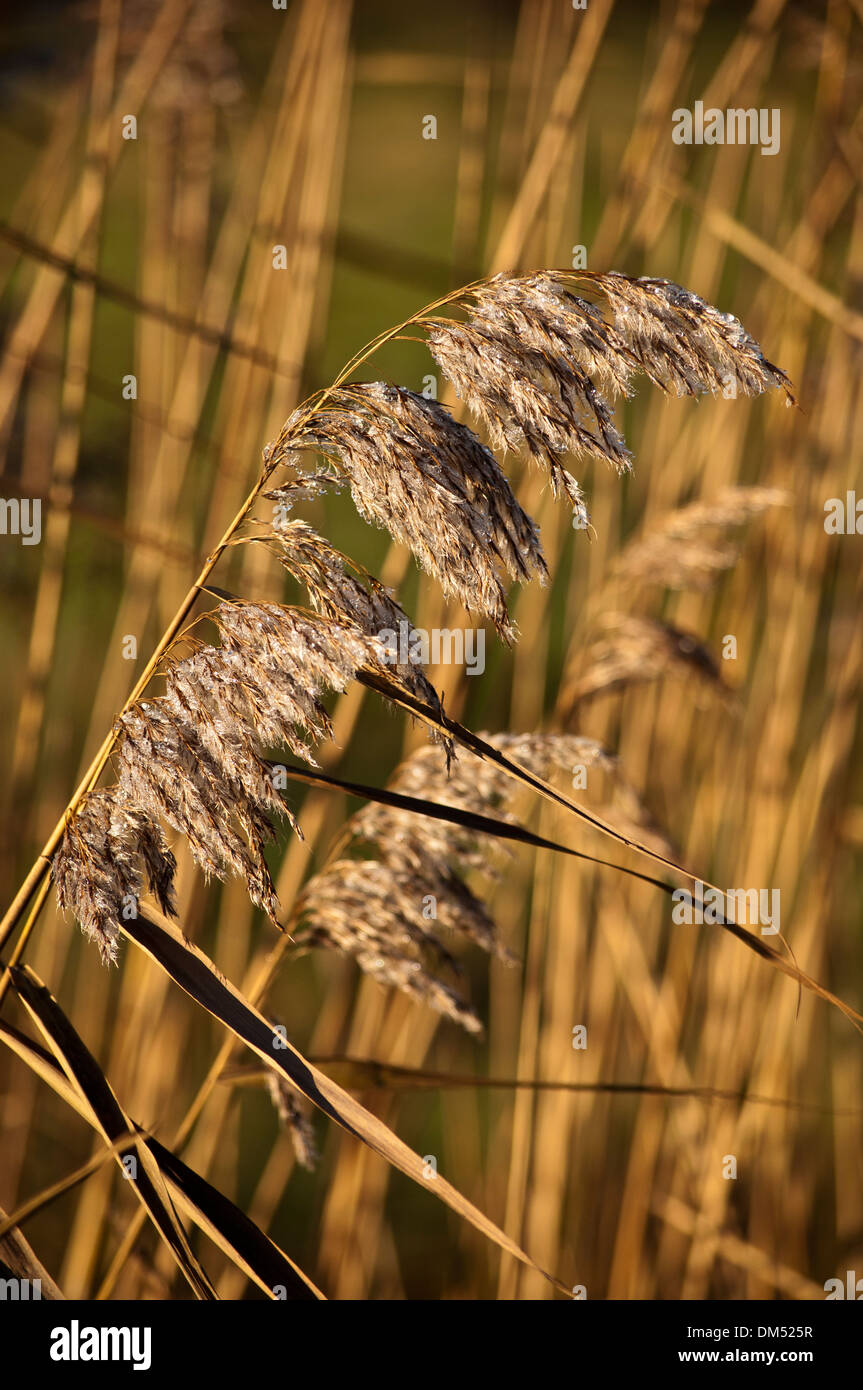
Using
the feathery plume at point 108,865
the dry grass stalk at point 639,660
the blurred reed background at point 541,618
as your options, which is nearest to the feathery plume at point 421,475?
the feathery plume at point 108,865

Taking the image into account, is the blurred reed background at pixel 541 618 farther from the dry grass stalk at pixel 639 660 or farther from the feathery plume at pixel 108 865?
the feathery plume at pixel 108 865

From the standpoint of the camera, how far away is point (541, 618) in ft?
4.80

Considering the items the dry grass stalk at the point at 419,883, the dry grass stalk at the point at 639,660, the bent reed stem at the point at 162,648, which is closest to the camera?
the bent reed stem at the point at 162,648

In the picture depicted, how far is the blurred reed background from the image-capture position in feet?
4.19

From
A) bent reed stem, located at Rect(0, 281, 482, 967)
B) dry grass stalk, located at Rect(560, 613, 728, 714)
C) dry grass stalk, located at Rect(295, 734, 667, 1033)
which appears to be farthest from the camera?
dry grass stalk, located at Rect(560, 613, 728, 714)

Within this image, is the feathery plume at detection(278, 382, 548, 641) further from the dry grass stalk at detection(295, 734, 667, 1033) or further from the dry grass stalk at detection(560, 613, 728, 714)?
the dry grass stalk at detection(560, 613, 728, 714)

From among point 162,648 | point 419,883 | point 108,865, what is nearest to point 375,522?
point 162,648

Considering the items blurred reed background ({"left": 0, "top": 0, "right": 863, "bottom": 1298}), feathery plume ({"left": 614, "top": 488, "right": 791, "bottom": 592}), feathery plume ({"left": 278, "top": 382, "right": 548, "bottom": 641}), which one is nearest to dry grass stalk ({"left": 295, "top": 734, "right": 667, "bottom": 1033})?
blurred reed background ({"left": 0, "top": 0, "right": 863, "bottom": 1298})

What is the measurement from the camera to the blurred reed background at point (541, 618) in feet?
4.19

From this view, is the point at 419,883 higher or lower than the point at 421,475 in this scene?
lower

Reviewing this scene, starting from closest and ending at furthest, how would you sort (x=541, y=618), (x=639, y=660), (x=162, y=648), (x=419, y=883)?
(x=162, y=648) < (x=419, y=883) < (x=639, y=660) < (x=541, y=618)

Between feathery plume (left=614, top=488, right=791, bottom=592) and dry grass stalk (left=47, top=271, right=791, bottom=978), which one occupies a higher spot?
feathery plume (left=614, top=488, right=791, bottom=592)

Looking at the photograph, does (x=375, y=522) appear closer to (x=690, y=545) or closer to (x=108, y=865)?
(x=108, y=865)

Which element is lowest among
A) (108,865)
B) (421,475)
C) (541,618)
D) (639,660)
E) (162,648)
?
(108,865)
